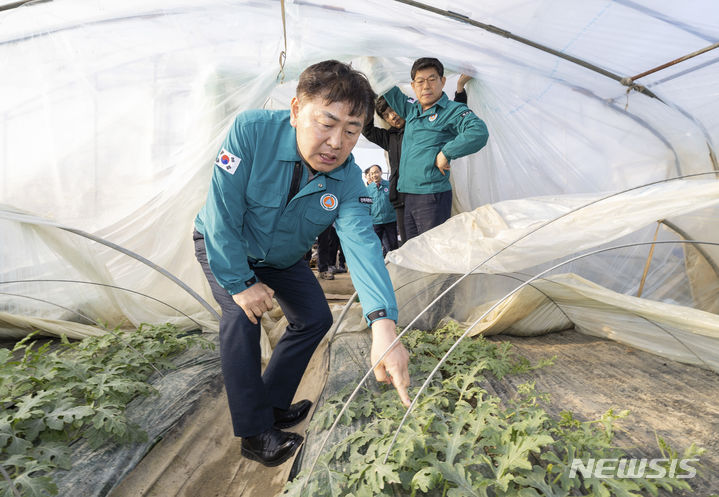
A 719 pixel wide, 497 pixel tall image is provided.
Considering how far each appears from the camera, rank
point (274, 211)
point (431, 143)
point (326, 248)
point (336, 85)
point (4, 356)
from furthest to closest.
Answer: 1. point (326, 248)
2. point (431, 143)
3. point (4, 356)
4. point (274, 211)
5. point (336, 85)

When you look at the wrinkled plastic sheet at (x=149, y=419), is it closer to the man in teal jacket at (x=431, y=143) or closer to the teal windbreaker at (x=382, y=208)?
the man in teal jacket at (x=431, y=143)

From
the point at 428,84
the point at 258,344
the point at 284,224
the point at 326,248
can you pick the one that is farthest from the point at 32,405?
the point at 326,248

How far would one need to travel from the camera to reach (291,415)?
2.21 m

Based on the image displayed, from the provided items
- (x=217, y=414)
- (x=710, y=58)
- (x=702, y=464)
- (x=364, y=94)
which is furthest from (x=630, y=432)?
(x=710, y=58)

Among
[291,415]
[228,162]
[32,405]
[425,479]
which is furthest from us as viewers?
[291,415]

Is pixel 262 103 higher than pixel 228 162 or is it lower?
higher

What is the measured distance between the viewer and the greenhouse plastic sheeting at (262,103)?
287 centimetres

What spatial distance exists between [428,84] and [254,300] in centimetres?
232

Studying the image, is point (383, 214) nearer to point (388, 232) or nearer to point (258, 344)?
point (388, 232)

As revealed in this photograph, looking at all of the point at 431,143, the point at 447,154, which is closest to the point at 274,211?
the point at 447,154

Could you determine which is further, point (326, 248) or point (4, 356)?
point (326, 248)

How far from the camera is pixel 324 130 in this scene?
1490 mm

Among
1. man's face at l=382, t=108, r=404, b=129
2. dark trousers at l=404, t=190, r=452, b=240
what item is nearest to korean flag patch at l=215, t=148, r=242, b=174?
dark trousers at l=404, t=190, r=452, b=240

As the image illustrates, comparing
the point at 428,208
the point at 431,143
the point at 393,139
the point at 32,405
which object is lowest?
the point at 32,405
